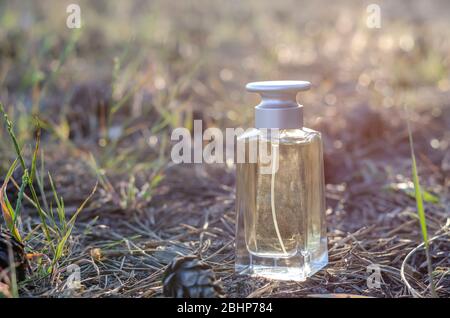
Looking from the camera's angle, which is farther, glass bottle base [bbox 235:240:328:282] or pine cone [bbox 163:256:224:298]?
glass bottle base [bbox 235:240:328:282]

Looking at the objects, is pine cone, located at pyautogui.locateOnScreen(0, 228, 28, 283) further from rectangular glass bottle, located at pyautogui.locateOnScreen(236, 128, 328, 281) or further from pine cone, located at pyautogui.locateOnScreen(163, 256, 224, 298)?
rectangular glass bottle, located at pyautogui.locateOnScreen(236, 128, 328, 281)

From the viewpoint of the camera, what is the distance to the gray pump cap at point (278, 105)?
1.55 meters

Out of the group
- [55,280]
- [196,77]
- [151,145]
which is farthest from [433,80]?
[55,280]

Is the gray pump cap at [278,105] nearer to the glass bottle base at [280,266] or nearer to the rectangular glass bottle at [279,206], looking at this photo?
the rectangular glass bottle at [279,206]

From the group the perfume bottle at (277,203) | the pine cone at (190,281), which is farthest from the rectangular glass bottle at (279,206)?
the pine cone at (190,281)

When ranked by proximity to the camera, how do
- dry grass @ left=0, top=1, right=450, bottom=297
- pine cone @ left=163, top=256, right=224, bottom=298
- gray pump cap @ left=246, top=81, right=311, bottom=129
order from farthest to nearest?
dry grass @ left=0, top=1, right=450, bottom=297 < gray pump cap @ left=246, top=81, right=311, bottom=129 < pine cone @ left=163, top=256, right=224, bottom=298

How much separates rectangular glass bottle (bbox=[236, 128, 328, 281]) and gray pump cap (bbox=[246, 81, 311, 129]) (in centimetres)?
6

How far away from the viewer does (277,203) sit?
5.42 ft

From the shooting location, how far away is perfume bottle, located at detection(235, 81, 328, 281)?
5.38 feet

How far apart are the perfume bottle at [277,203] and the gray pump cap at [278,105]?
34 mm

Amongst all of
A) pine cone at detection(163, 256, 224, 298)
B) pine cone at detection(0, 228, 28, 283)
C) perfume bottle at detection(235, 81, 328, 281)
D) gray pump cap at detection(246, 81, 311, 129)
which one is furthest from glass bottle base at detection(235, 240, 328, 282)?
pine cone at detection(0, 228, 28, 283)

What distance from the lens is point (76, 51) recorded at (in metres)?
4.42
